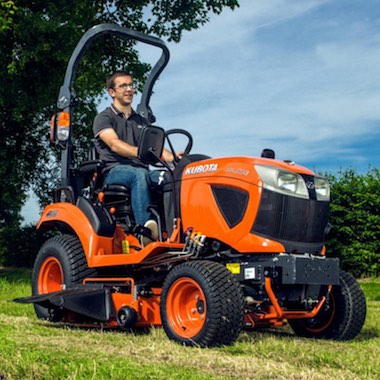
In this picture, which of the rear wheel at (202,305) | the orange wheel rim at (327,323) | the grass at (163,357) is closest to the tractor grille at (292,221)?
the rear wheel at (202,305)

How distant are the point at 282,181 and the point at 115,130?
1972 mm

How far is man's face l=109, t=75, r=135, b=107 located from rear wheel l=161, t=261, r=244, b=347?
2.08 meters

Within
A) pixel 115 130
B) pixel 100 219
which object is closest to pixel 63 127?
pixel 115 130

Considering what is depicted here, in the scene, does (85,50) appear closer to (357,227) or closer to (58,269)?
(58,269)

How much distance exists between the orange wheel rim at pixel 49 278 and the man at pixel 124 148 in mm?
1099

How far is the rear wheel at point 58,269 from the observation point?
6.39m

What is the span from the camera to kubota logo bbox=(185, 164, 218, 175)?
5.59m

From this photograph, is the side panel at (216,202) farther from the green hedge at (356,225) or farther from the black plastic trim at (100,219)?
the green hedge at (356,225)

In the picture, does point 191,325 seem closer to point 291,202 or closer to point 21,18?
point 291,202

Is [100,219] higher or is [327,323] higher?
[100,219]

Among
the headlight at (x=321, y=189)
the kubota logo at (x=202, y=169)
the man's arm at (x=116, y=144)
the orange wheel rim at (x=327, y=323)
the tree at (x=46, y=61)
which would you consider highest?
the tree at (x=46, y=61)

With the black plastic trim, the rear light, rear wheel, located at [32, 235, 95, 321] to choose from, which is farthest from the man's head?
rear wheel, located at [32, 235, 95, 321]

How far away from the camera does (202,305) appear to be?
205 inches

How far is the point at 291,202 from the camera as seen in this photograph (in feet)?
17.6
